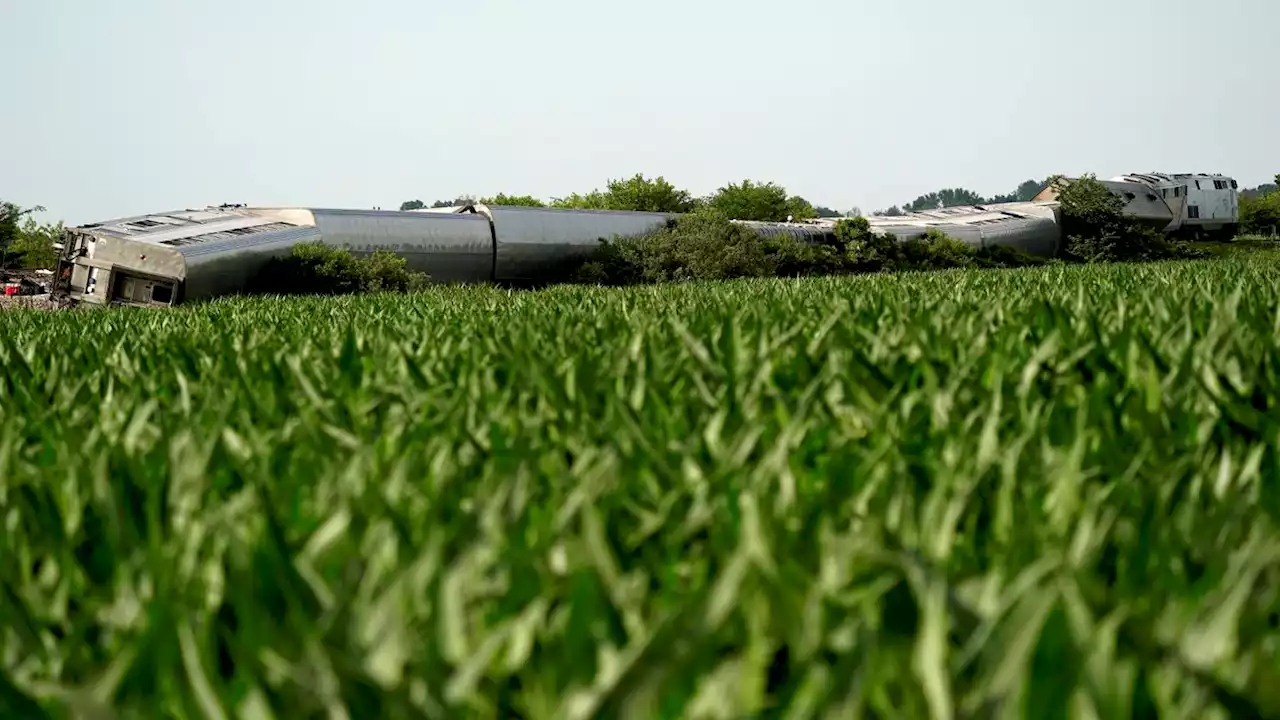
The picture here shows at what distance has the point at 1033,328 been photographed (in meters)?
4.36

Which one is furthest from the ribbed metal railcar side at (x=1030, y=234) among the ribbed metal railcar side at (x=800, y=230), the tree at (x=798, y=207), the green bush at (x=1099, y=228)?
the tree at (x=798, y=207)

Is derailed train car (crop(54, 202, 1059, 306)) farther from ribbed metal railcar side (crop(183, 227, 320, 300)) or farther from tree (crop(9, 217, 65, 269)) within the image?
tree (crop(9, 217, 65, 269))

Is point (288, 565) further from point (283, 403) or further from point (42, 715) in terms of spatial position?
point (283, 403)

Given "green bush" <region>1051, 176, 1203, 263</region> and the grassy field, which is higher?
"green bush" <region>1051, 176, 1203, 263</region>

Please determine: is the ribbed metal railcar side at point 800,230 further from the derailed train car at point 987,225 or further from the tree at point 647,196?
the tree at point 647,196

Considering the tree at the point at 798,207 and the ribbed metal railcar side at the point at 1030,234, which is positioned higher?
the tree at the point at 798,207

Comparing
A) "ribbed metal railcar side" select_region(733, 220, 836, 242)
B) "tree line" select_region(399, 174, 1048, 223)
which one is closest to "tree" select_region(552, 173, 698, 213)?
"tree line" select_region(399, 174, 1048, 223)

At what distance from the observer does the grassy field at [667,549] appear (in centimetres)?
114

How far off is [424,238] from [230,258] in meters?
7.85

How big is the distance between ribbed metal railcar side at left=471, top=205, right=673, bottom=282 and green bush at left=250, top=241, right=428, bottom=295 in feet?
20.8

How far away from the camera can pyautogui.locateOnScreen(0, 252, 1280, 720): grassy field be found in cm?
114

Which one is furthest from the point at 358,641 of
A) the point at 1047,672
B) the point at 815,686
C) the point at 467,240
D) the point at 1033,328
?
the point at 467,240

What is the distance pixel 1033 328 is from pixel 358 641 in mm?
3554

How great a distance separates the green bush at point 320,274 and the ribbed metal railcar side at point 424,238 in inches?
95.2
